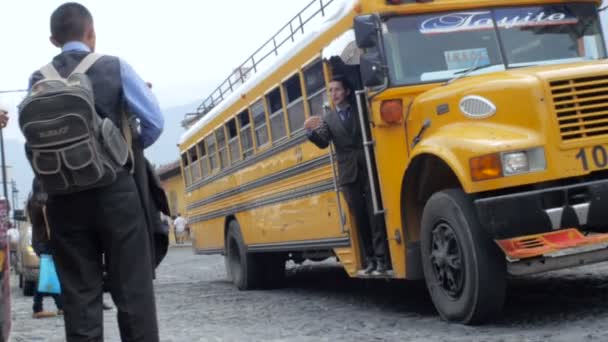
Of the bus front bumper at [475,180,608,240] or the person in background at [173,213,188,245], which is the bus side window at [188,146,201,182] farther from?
the person in background at [173,213,188,245]

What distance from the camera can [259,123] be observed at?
10461 mm

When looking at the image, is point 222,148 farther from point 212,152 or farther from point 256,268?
point 256,268

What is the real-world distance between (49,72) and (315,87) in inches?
179

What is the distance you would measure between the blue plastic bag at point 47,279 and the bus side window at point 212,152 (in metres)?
3.88

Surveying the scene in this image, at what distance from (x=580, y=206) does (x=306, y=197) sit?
366 centimetres

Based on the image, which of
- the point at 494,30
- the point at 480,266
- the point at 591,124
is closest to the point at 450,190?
the point at 480,266

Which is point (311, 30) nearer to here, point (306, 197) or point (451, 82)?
point (306, 197)

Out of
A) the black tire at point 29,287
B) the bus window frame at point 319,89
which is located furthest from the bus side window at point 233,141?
the black tire at point 29,287

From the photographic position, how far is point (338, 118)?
759cm

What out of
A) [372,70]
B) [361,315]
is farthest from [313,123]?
[361,315]

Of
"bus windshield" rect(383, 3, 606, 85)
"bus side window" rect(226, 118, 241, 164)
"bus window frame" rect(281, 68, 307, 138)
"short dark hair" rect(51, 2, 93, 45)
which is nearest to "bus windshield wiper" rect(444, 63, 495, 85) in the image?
"bus windshield" rect(383, 3, 606, 85)

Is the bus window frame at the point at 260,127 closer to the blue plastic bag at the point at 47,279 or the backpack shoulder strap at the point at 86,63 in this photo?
the blue plastic bag at the point at 47,279

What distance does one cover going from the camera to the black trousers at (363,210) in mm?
7543

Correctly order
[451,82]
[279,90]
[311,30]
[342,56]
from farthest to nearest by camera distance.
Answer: [279,90] < [311,30] < [342,56] < [451,82]
